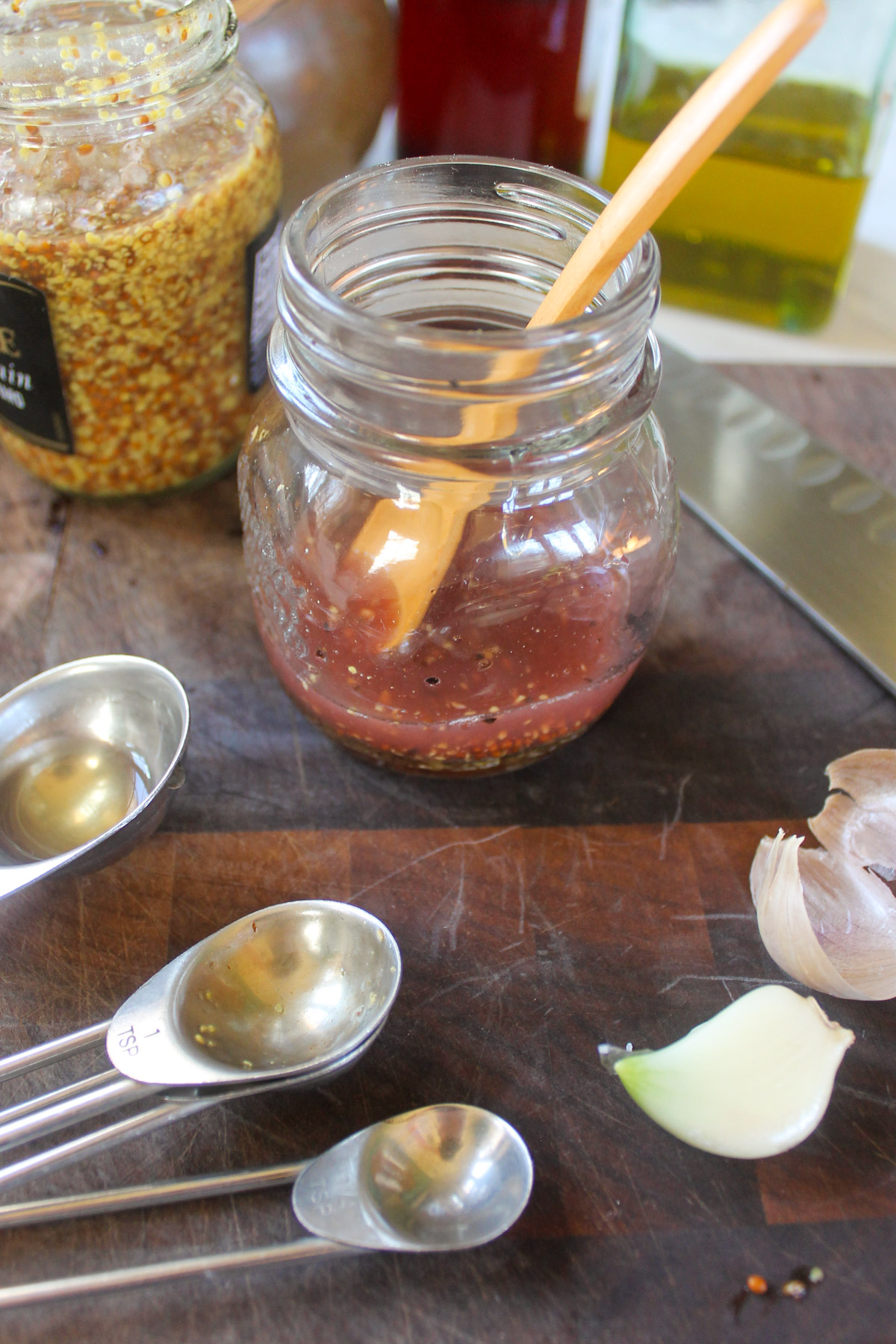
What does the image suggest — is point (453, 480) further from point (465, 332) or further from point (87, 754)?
point (87, 754)

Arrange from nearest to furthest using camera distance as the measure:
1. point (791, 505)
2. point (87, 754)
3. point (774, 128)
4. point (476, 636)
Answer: point (476, 636) → point (87, 754) → point (791, 505) → point (774, 128)

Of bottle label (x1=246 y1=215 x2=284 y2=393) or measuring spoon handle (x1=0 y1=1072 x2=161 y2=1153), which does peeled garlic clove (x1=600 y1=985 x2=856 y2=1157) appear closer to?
measuring spoon handle (x1=0 y1=1072 x2=161 y2=1153)

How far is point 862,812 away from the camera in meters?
0.71

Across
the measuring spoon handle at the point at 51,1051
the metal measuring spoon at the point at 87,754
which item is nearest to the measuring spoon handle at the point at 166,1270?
the measuring spoon handle at the point at 51,1051

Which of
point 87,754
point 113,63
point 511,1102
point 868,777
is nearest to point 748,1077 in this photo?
point 511,1102

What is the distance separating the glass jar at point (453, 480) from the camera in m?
0.55

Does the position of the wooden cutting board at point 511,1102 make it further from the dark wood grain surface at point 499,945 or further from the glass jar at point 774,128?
the glass jar at point 774,128

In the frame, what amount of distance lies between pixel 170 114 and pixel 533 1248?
724mm

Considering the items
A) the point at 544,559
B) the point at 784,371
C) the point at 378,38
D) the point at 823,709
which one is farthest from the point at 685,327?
the point at 544,559

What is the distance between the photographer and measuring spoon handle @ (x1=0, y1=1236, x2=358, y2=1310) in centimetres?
51

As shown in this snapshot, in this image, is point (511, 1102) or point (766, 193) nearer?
point (511, 1102)

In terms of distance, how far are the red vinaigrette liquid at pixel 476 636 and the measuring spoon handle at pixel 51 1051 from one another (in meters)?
0.23

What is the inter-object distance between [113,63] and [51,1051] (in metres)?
0.62

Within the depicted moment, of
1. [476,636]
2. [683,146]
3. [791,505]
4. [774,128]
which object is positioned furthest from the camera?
[774,128]
